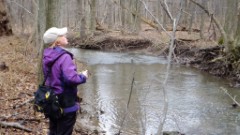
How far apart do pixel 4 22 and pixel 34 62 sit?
23.7 ft

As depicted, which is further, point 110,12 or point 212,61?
point 110,12

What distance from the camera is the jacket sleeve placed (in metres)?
4.50

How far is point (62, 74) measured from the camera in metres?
4.60

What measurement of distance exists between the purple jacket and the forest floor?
1.69m

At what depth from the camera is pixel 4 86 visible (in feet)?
31.3

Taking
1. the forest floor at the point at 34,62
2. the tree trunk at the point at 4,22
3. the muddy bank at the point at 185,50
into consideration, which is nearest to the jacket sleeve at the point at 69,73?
the forest floor at the point at 34,62

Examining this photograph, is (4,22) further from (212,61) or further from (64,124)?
(64,124)

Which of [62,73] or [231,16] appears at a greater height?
[231,16]

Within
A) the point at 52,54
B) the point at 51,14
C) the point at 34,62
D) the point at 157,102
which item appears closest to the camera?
the point at 52,54

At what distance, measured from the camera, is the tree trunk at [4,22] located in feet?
67.3

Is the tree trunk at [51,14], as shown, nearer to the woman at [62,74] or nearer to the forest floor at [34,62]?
the forest floor at [34,62]

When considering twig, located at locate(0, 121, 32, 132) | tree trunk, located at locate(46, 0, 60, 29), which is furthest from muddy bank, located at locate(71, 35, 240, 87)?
twig, located at locate(0, 121, 32, 132)

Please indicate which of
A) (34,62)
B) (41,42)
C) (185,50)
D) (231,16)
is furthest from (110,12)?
(41,42)

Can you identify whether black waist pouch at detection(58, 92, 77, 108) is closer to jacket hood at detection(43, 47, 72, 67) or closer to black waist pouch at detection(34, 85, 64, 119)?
black waist pouch at detection(34, 85, 64, 119)
